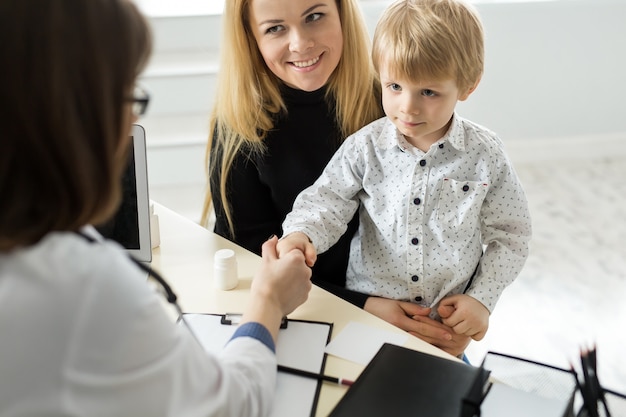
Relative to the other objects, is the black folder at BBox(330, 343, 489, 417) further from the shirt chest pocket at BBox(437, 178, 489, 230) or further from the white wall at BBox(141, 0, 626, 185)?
the white wall at BBox(141, 0, 626, 185)

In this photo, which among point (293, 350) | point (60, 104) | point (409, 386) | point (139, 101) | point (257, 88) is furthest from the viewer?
point (257, 88)

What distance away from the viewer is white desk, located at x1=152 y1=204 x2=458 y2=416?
3.51 ft

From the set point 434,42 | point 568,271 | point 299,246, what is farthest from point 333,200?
point 568,271

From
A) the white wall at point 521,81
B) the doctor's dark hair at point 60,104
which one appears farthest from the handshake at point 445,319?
the white wall at point 521,81

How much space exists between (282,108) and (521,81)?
82.4 inches

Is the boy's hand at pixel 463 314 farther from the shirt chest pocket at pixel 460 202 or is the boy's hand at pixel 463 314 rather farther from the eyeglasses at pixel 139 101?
the eyeglasses at pixel 139 101

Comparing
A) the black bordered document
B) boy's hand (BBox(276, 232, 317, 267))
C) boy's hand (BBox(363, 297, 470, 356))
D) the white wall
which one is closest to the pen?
the black bordered document

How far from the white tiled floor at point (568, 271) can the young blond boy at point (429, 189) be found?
593 mm

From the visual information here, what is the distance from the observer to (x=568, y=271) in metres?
2.70

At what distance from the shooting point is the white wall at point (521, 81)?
9.96 feet

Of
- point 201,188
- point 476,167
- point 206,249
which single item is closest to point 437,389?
point 476,167

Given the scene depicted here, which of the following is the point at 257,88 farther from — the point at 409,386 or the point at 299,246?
the point at 409,386

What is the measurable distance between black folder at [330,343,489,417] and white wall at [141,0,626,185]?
7.27 feet

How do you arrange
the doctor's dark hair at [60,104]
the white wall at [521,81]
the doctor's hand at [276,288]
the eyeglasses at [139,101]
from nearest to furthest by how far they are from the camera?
1. the doctor's dark hair at [60,104]
2. the eyeglasses at [139,101]
3. the doctor's hand at [276,288]
4. the white wall at [521,81]
